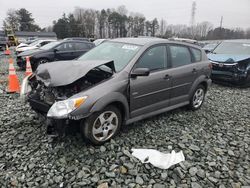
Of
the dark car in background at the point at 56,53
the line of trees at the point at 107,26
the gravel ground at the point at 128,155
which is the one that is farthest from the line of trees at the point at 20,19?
the gravel ground at the point at 128,155

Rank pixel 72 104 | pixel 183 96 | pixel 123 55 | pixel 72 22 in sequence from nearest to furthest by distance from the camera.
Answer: pixel 72 104 < pixel 123 55 < pixel 183 96 < pixel 72 22

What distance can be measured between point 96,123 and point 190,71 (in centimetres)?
260

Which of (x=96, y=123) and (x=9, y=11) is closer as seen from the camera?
(x=96, y=123)

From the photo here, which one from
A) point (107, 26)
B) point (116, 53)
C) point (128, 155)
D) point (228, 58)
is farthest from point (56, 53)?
point (107, 26)

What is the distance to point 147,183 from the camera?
3.03m

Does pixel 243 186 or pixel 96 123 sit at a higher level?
pixel 96 123

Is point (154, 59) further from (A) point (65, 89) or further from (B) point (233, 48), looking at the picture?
(B) point (233, 48)

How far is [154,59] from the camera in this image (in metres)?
4.41

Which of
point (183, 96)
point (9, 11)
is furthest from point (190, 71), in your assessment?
point (9, 11)

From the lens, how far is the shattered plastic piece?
133 inches

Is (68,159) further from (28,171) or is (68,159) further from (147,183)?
(147,183)

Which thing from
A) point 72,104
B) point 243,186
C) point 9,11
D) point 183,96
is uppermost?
point 9,11

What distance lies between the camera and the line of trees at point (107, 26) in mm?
62531

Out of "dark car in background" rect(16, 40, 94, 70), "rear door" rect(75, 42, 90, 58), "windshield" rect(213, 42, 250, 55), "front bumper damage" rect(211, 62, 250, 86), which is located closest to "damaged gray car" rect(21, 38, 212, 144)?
"front bumper damage" rect(211, 62, 250, 86)
